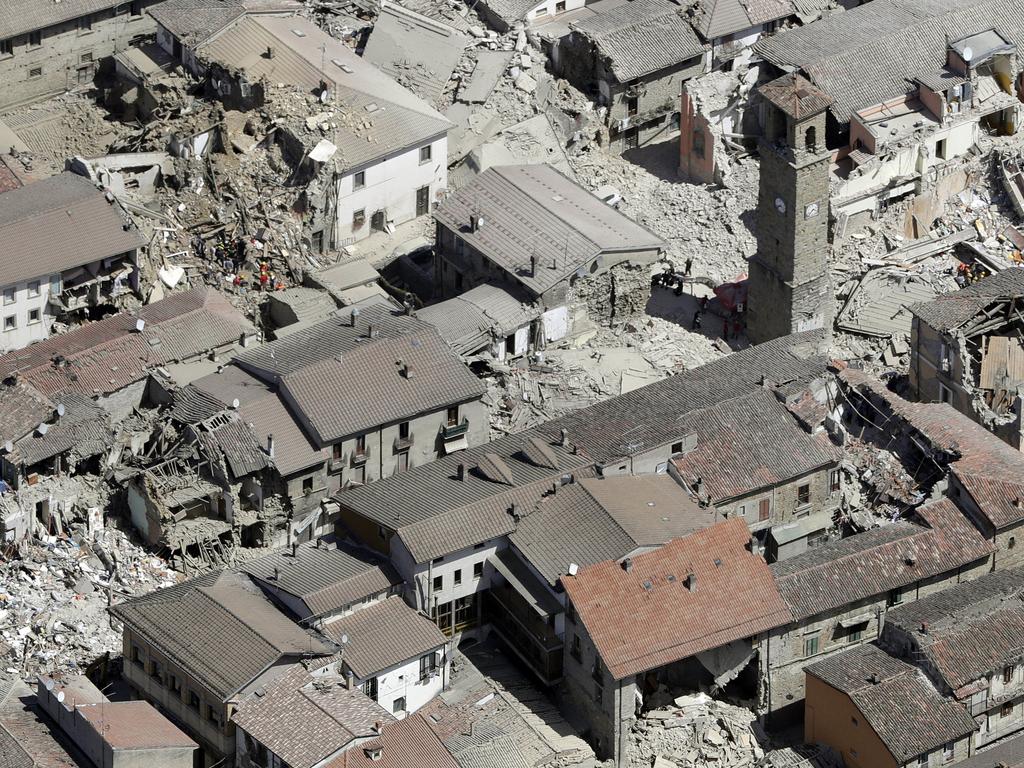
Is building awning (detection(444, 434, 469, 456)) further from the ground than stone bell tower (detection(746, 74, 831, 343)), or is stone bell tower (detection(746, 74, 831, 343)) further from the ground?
stone bell tower (detection(746, 74, 831, 343))

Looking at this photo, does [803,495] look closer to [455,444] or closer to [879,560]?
[879,560]

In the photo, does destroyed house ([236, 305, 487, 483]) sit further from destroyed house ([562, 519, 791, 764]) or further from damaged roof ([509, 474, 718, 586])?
destroyed house ([562, 519, 791, 764])

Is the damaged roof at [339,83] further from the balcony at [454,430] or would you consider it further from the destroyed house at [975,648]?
the destroyed house at [975,648]

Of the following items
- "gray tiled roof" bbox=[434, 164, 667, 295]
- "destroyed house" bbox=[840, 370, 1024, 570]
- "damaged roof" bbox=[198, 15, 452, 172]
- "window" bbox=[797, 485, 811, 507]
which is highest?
"damaged roof" bbox=[198, 15, 452, 172]

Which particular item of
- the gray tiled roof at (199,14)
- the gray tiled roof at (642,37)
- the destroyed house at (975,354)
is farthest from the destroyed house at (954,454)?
the gray tiled roof at (199,14)

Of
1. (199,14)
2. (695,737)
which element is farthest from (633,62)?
(695,737)

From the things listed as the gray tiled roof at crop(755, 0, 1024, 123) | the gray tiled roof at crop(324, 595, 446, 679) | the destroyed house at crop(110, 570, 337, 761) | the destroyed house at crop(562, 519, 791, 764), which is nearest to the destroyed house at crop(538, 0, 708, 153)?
the gray tiled roof at crop(755, 0, 1024, 123)
